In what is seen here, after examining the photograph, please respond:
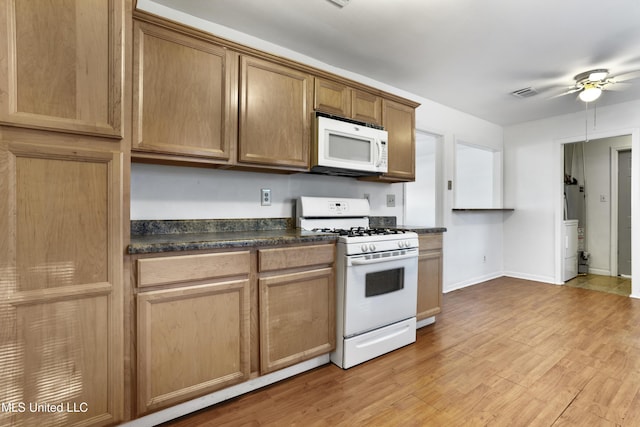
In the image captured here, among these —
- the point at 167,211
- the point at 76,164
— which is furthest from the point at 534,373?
the point at 76,164

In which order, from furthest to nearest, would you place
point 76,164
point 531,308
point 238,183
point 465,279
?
point 465,279
point 531,308
point 238,183
point 76,164

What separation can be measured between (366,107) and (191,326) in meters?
2.15

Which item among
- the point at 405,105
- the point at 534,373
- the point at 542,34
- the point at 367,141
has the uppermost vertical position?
the point at 542,34

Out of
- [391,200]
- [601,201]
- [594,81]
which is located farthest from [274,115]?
[601,201]

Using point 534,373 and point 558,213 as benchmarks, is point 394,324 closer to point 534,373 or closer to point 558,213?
point 534,373

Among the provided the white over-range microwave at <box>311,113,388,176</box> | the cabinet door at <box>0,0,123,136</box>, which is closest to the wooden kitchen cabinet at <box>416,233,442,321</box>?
the white over-range microwave at <box>311,113,388,176</box>

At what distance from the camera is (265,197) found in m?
2.46

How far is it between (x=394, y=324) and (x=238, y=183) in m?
1.62

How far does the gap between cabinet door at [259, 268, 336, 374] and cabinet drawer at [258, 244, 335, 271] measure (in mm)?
63

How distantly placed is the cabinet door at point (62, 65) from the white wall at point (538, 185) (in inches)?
201

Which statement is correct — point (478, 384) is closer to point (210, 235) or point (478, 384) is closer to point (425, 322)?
point (425, 322)

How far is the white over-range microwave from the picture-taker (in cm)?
233

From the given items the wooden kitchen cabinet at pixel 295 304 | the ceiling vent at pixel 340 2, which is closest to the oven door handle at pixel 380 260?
the wooden kitchen cabinet at pixel 295 304

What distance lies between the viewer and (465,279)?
4.29 m
